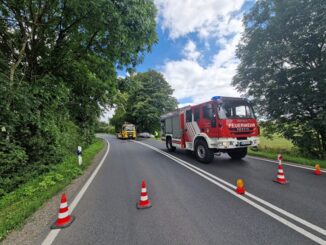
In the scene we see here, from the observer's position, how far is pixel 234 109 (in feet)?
24.4

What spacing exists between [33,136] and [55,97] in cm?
175

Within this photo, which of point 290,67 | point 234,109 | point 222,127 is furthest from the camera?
point 290,67

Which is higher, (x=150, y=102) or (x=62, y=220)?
(x=150, y=102)

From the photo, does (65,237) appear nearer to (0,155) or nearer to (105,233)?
(105,233)

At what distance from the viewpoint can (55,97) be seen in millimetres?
7012

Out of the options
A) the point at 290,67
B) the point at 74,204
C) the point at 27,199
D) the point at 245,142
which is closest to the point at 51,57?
the point at 27,199

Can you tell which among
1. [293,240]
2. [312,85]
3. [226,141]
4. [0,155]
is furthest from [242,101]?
[0,155]

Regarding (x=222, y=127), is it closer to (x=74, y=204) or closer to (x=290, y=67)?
(x=74, y=204)

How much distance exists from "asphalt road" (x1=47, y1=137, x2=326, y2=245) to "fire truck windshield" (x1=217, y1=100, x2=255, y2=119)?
8.80 ft

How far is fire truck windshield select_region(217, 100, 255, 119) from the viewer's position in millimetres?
7219

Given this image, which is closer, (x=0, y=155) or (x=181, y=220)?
(x=181, y=220)

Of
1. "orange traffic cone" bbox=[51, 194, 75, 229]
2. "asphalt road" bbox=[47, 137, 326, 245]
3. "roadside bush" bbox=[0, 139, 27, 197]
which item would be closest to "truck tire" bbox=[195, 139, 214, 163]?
"asphalt road" bbox=[47, 137, 326, 245]

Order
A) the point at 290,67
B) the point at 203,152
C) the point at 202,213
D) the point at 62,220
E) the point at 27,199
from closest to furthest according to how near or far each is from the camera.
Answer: the point at 62,220 → the point at 202,213 → the point at 27,199 → the point at 203,152 → the point at 290,67

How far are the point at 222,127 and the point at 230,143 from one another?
2.45 feet
